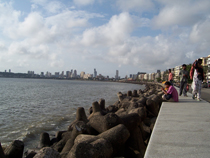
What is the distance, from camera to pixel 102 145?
3.02 meters

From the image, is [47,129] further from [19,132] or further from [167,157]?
[167,157]

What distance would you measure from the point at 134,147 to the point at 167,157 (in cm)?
211

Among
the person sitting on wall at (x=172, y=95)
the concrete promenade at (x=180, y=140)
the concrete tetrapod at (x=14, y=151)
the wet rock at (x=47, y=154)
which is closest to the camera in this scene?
the concrete promenade at (x=180, y=140)

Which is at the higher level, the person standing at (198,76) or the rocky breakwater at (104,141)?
the person standing at (198,76)

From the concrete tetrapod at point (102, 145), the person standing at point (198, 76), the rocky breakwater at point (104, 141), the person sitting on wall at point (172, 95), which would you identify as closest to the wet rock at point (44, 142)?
the rocky breakwater at point (104, 141)

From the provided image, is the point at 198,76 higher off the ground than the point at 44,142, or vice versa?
the point at 198,76

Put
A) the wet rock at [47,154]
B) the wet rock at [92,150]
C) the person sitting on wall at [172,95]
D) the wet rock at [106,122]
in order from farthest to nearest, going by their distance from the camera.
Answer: the person sitting on wall at [172,95], the wet rock at [106,122], the wet rock at [92,150], the wet rock at [47,154]

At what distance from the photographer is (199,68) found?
23.8 feet

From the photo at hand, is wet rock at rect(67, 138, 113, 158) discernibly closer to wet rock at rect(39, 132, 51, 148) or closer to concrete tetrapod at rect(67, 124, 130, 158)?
concrete tetrapod at rect(67, 124, 130, 158)

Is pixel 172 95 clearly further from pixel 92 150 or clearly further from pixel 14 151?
pixel 14 151

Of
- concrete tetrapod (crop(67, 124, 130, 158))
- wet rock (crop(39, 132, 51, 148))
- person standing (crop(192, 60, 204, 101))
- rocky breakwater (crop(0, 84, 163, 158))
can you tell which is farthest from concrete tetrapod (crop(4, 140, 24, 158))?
person standing (crop(192, 60, 204, 101))

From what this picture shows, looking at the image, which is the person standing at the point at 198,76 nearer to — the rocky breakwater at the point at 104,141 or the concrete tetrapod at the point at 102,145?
the rocky breakwater at the point at 104,141

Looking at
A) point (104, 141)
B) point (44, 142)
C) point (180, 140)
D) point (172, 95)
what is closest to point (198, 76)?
point (172, 95)

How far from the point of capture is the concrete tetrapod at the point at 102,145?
272cm
